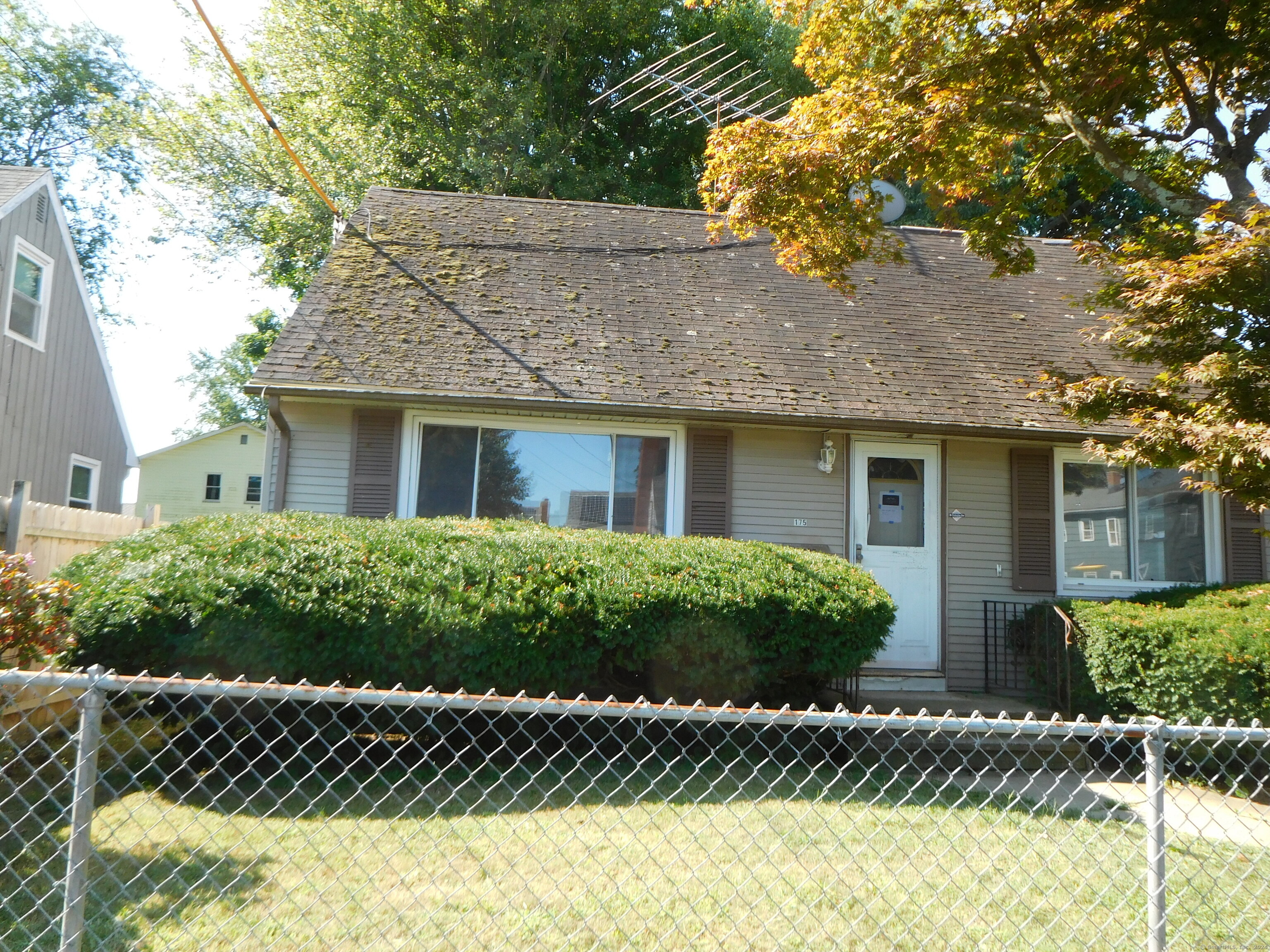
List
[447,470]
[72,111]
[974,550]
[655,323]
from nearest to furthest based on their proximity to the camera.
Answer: [447,470], [974,550], [655,323], [72,111]

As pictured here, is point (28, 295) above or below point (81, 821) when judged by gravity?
above

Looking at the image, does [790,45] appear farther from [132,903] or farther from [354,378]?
[132,903]

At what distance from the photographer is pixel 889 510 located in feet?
32.0

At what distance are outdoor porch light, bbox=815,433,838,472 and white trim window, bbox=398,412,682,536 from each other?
1.51 metres

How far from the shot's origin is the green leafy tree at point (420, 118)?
20594 millimetres

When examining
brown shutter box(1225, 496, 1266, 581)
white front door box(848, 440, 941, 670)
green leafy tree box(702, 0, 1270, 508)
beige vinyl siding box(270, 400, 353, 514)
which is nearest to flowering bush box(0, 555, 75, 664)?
beige vinyl siding box(270, 400, 353, 514)

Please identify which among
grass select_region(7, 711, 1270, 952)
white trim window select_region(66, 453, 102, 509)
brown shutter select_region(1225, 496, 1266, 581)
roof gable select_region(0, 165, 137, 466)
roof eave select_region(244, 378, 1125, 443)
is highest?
roof gable select_region(0, 165, 137, 466)

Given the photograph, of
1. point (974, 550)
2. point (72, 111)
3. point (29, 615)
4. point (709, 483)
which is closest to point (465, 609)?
point (29, 615)

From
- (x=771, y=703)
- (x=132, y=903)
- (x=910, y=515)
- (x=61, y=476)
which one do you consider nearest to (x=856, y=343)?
(x=910, y=515)

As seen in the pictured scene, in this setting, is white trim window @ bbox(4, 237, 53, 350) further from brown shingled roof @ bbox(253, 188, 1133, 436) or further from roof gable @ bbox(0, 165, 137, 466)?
brown shingled roof @ bbox(253, 188, 1133, 436)

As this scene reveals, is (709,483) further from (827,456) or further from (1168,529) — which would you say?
(1168,529)

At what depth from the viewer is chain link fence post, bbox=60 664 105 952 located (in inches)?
101

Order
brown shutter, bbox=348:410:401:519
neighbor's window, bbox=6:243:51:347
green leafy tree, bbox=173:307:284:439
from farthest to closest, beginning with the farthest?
green leafy tree, bbox=173:307:284:439, neighbor's window, bbox=6:243:51:347, brown shutter, bbox=348:410:401:519

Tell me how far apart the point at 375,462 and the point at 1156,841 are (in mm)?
7539
